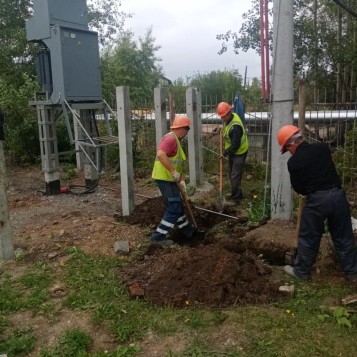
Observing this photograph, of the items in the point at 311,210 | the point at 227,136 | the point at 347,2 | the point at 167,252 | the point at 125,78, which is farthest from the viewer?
the point at 125,78

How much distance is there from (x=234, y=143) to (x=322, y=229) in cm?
314

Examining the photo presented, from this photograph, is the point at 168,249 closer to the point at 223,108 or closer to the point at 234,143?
the point at 234,143

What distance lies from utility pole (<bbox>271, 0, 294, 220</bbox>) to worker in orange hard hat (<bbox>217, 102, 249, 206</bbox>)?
4.98 ft

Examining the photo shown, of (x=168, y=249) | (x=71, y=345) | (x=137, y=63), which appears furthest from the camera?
(x=137, y=63)

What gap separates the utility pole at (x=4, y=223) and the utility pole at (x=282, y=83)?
353 centimetres

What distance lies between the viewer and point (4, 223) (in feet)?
16.4

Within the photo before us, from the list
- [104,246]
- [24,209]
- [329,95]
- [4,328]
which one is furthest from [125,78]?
[4,328]

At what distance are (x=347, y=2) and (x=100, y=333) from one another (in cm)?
1276

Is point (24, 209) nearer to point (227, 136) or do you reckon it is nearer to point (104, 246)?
point (104, 246)

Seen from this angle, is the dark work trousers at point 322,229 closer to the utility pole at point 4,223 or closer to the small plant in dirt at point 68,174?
the utility pole at point 4,223

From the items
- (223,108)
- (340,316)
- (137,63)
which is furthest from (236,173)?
(137,63)

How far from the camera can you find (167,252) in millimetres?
5020

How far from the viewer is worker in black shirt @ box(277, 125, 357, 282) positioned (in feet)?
13.4

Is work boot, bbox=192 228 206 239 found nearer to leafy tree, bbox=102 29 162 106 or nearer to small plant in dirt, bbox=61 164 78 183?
small plant in dirt, bbox=61 164 78 183
